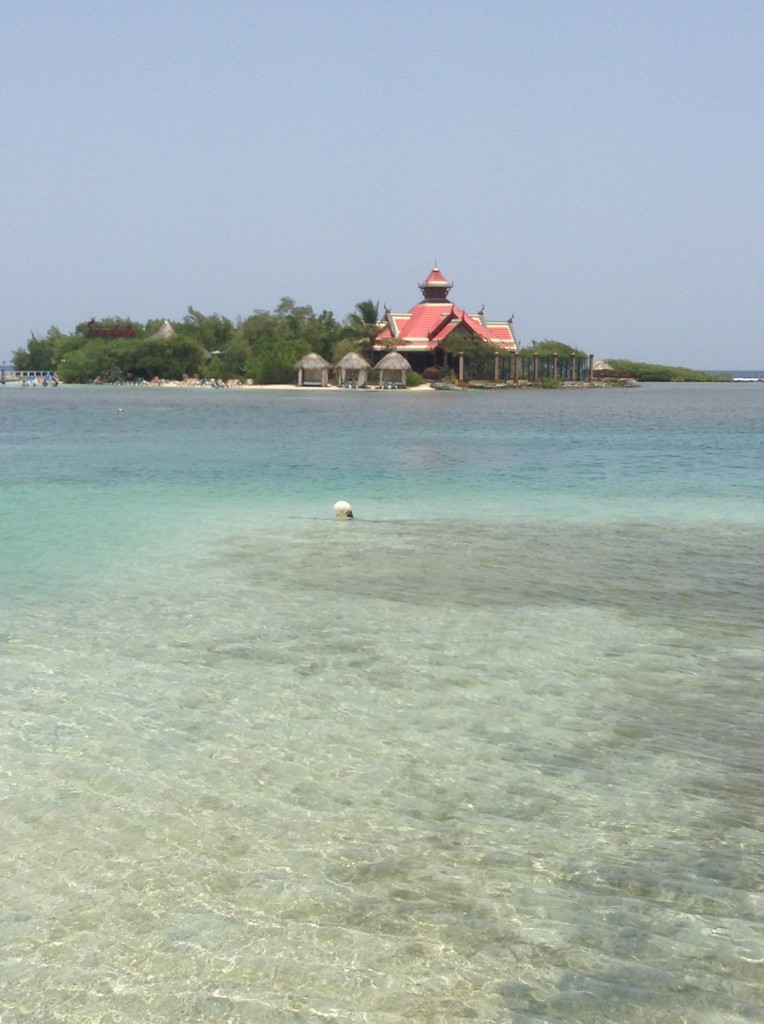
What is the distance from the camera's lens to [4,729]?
221 inches

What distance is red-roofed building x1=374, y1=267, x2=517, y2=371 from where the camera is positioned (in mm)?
68812

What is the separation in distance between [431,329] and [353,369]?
18.4 feet

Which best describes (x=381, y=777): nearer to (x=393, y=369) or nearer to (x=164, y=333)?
(x=393, y=369)

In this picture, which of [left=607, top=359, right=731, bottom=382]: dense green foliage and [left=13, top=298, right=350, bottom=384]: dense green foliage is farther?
[left=607, top=359, right=731, bottom=382]: dense green foliage

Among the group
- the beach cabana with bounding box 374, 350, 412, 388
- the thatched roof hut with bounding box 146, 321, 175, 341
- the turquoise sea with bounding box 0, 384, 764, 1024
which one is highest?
the thatched roof hut with bounding box 146, 321, 175, 341

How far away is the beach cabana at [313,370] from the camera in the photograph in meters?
71.1

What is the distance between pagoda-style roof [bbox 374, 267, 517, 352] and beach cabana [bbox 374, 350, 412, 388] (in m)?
1.25

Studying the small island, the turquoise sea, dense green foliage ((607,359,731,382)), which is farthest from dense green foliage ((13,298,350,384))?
the turquoise sea

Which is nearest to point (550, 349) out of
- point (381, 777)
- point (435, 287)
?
point (435, 287)

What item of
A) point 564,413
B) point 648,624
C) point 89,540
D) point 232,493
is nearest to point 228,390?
point 564,413

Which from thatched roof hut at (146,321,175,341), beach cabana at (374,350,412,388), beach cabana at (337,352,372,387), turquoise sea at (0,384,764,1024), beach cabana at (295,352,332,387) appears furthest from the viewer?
thatched roof hut at (146,321,175,341)

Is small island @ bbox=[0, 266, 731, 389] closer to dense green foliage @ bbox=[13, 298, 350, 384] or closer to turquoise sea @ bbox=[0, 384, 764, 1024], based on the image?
dense green foliage @ bbox=[13, 298, 350, 384]

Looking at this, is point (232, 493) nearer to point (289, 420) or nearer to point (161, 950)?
point (161, 950)

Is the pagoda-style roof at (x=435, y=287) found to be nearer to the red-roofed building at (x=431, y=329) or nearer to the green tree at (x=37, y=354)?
the red-roofed building at (x=431, y=329)
